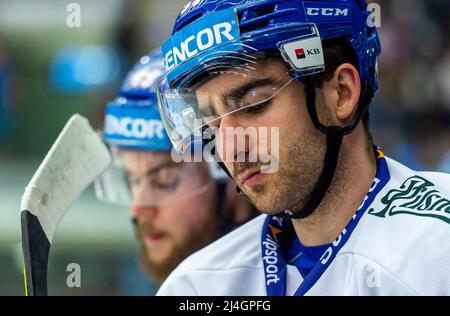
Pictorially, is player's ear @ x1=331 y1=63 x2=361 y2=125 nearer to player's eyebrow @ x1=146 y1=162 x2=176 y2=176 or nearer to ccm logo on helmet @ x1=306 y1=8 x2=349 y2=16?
ccm logo on helmet @ x1=306 y1=8 x2=349 y2=16

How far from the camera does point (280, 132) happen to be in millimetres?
2260

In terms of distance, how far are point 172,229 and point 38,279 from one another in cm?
139

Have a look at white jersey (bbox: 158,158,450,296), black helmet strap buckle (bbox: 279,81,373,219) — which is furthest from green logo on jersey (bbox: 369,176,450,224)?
black helmet strap buckle (bbox: 279,81,373,219)

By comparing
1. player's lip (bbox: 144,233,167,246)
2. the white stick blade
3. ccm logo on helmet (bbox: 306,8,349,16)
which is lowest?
player's lip (bbox: 144,233,167,246)

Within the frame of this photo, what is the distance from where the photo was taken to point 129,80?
3594mm

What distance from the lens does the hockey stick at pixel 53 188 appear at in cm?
223

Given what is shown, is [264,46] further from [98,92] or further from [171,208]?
[98,92]

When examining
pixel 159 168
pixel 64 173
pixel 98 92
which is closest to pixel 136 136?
pixel 159 168

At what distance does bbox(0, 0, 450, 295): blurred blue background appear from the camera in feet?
20.0

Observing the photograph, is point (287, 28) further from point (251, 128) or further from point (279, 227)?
point (279, 227)

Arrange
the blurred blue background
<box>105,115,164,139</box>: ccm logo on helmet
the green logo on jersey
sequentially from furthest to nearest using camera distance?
the blurred blue background, <box>105,115,164,139</box>: ccm logo on helmet, the green logo on jersey

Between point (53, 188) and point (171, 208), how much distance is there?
3.95 feet
